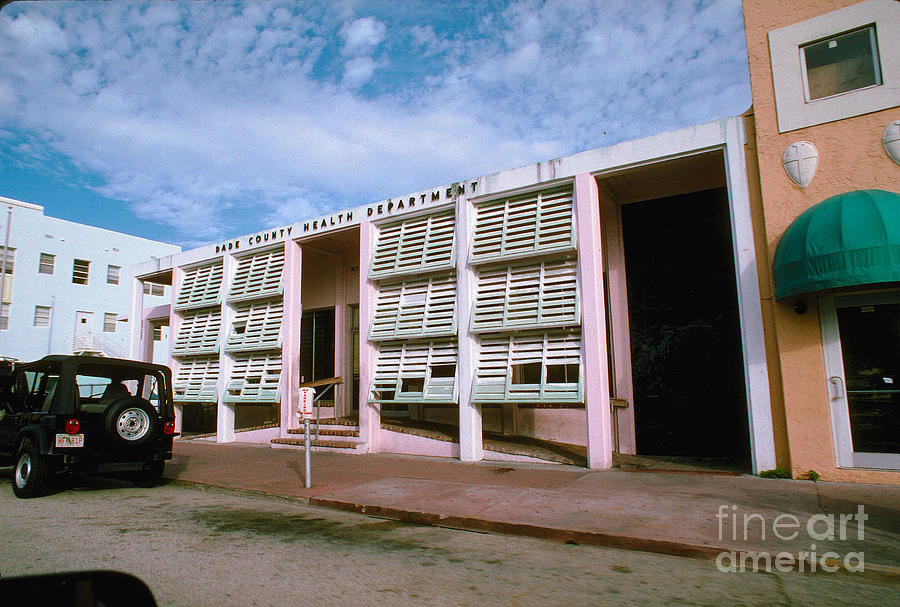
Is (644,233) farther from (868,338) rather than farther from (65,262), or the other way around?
(65,262)

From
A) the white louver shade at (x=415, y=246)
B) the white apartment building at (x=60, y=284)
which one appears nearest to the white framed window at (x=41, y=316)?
the white apartment building at (x=60, y=284)

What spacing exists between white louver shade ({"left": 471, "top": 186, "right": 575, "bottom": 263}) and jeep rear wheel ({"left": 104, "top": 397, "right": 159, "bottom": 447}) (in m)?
6.60

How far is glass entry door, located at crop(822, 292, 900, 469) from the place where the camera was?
26.4ft

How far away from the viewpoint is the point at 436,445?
39.9 feet

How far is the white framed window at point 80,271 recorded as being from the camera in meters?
33.4

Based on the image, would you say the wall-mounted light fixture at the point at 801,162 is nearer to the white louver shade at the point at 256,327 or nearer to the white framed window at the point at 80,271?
the white louver shade at the point at 256,327

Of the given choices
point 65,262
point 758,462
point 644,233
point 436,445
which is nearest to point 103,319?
point 65,262

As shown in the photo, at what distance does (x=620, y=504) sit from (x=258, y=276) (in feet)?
40.3

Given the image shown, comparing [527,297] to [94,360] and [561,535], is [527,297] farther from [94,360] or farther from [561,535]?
[94,360]

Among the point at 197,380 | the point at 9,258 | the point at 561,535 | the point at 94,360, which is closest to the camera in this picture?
the point at 561,535

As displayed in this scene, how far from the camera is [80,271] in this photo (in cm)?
3375

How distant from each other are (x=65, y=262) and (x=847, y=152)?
37.6 m

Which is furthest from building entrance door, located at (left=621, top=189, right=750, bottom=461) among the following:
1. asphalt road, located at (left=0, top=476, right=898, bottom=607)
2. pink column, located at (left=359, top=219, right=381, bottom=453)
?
asphalt road, located at (left=0, top=476, right=898, bottom=607)

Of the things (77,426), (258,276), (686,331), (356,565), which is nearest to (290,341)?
(258,276)
